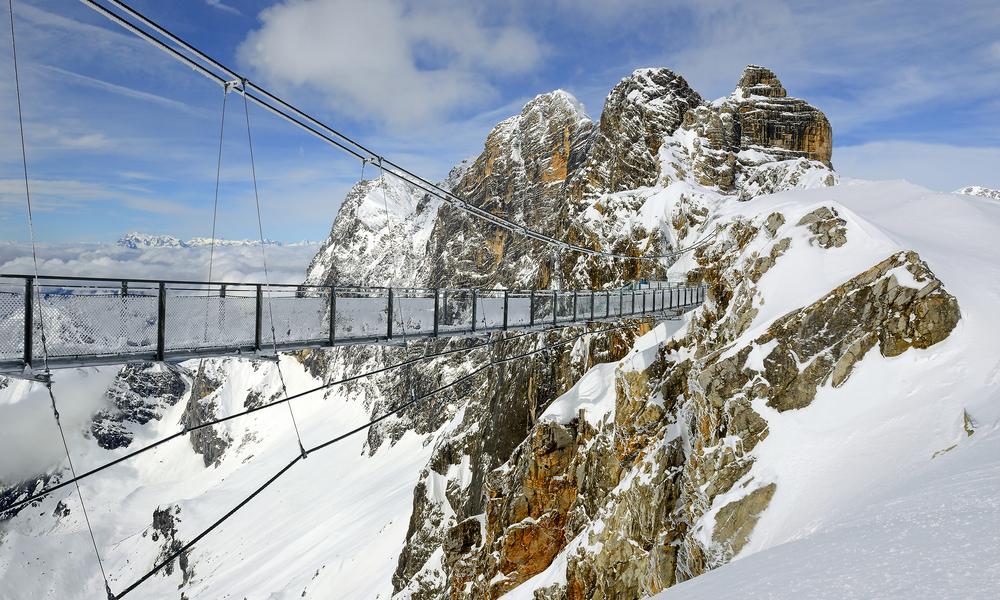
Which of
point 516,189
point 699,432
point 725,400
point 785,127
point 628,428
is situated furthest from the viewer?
point 516,189

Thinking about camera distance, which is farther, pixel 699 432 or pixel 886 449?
pixel 699 432

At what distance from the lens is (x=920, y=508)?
19.7 feet

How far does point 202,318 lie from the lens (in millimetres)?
8648

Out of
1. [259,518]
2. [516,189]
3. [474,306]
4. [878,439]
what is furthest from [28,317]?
[516,189]

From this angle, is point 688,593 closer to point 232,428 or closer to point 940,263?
point 940,263

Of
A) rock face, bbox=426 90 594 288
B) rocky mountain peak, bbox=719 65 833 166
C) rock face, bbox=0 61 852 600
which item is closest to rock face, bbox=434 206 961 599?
rock face, bbox=0 61 852 600

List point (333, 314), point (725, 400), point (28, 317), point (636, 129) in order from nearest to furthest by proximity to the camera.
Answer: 1. point (28, 317)
2. point (333, 314)
3. point (725, 400)
4. point (636, 129)

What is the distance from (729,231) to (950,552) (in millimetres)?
24476

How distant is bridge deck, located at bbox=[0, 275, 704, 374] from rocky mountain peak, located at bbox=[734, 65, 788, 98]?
142 ft

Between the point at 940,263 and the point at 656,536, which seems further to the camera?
the point at 656,536

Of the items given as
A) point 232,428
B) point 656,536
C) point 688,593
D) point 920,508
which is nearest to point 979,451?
point 920,508

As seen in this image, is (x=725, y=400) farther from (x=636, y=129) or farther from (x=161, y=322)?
(x=636, y=129)

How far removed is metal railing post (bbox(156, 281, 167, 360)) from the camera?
805 centimetres

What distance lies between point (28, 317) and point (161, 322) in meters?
1.69
